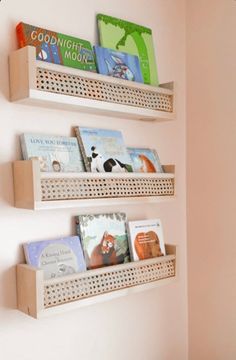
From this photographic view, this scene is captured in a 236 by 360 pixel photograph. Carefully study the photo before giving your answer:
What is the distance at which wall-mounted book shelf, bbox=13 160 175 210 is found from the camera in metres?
1.13

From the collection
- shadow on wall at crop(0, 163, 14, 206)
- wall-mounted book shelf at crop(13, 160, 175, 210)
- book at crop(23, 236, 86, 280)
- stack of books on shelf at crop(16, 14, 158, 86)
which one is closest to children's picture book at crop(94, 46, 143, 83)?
stack of books on shelf at crop(16, 14, 158, 86)

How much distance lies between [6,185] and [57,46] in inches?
18.5

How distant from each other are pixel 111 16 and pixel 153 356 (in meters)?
1.37

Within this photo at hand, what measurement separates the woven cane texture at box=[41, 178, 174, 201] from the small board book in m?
0.38

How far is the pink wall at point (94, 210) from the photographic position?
47.3 inches

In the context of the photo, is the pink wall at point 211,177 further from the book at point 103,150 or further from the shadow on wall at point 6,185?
the shadow on wall at point 6,185

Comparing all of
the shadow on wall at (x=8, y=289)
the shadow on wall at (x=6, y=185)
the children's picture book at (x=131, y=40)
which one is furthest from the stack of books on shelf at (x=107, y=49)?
the shadow on wall at (x=8, y=289)

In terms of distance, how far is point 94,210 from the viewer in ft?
4.70

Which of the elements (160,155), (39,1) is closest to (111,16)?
(39,1)

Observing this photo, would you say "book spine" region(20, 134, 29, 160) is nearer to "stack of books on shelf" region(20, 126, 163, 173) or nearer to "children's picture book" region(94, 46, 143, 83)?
"stack of books on shelf" region(20, 126, 163, 173)

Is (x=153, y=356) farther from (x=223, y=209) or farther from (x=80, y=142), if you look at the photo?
(x=80, y=142)

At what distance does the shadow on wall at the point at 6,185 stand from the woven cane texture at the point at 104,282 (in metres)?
0.28

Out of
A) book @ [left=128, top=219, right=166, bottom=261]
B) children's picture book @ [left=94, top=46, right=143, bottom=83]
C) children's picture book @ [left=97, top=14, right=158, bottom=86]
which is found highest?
children's picture book @ [left=97, top=14, right=158, bottom=86]

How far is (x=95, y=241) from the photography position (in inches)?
54.5
